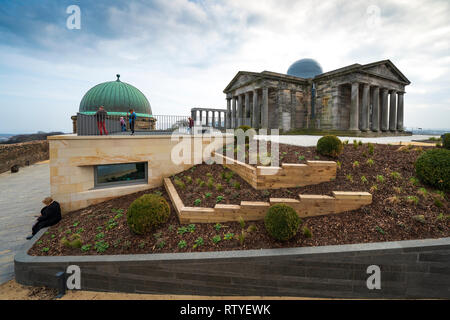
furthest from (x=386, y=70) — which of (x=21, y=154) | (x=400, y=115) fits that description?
(x=21, y=154)

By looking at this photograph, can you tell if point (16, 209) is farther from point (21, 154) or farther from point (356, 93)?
A: point (356, 93)

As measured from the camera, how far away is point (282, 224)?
16.5 ft

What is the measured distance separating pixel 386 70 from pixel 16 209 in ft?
129

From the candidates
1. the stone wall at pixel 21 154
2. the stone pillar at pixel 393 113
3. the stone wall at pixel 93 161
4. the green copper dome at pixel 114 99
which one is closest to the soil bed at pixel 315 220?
the stone wall at pixel 93 161

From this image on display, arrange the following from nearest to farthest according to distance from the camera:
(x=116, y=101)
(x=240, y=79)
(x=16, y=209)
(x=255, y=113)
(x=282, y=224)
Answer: (x=282, y=224) → (x=16, y=209) → (x=116, y=101) → (x=255, y=113) → (x=240, y=79)

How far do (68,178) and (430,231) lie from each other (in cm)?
1282

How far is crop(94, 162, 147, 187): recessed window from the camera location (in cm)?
930

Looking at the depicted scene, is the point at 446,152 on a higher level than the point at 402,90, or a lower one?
lower

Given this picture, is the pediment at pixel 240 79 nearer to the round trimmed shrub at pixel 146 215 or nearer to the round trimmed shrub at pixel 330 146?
the round trimmed shrub at pixel 330 146

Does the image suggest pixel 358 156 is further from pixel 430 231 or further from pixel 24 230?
pixel 24 230

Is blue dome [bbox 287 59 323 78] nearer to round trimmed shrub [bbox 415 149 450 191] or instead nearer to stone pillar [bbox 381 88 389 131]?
stone pillar [bbox 381 88 389 131]

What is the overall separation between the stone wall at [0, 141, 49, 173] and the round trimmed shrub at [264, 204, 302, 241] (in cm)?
2709
